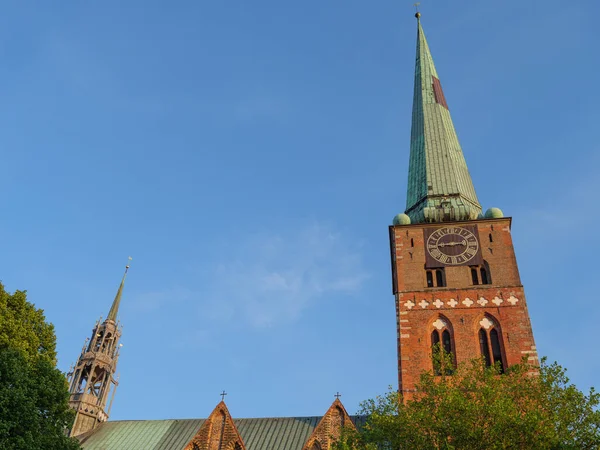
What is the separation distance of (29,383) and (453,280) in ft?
71.1

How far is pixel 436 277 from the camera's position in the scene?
34.4m

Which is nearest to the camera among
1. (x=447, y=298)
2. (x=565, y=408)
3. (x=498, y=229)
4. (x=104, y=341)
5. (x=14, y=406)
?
(x=565, y=408)

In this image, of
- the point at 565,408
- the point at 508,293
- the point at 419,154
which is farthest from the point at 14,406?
the point at 419,154

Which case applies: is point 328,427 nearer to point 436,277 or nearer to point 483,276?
point 436,277

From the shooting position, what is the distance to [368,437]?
20.0m

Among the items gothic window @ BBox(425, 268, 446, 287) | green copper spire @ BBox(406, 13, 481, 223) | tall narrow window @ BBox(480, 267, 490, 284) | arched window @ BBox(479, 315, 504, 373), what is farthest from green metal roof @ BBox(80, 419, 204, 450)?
green copper spire @ BBox(406, 13, 481, 223)

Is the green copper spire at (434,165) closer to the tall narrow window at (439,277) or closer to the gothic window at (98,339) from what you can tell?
the tall narrow window at (439,277)

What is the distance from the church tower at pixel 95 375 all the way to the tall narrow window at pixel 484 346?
23.9m

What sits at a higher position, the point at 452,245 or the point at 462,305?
the point at 452,245

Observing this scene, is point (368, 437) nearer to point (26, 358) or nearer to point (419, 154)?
point (26, 358)

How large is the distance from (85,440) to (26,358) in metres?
16.0

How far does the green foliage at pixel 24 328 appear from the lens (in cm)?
2328

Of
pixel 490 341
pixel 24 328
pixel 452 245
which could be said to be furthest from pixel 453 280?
pixel 24 328

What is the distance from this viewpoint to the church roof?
33031mm
